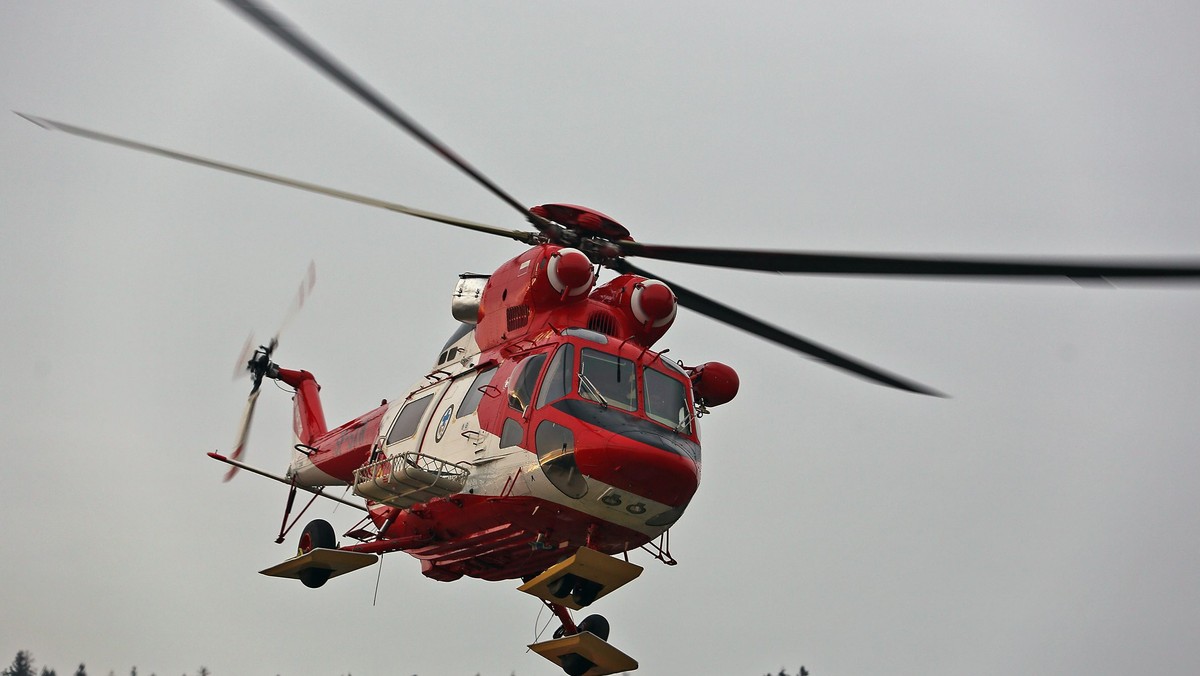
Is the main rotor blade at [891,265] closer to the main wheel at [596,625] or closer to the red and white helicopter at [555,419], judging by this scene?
the red and white helicopter at [555,419]

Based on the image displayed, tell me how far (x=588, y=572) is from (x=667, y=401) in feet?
8.45

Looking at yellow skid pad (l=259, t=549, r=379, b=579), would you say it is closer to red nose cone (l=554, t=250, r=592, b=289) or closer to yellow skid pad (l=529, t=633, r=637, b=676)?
yellow skid pad (l=529, t=633, r=637, b=676)

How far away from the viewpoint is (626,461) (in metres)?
15.9

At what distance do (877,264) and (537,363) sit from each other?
4710mm

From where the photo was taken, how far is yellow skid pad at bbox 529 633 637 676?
1728 centimetres

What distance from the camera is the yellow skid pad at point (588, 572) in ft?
52.5

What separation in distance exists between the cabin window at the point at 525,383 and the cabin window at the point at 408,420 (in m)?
2.34

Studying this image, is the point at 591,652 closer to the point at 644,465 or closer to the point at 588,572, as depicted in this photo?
the point at 588,572

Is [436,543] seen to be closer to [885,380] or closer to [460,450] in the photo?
[460,450]

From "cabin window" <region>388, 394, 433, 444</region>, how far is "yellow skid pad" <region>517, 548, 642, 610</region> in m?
3.46

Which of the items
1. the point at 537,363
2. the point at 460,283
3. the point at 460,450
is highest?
the point at 460,283

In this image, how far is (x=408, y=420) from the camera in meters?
19.2

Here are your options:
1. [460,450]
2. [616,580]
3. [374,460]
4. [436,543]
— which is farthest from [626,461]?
[374,460]

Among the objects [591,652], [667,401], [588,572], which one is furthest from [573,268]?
[591,652]
